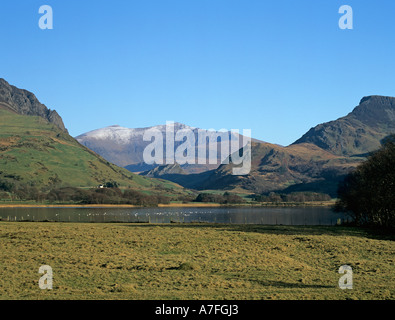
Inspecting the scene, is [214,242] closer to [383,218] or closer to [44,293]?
[44,293]

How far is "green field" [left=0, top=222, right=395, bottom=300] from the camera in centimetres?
2262

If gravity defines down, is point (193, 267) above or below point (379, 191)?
below

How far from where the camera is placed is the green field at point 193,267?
22.6 m

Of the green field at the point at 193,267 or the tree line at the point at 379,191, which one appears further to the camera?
the tree line at the point at 379,191

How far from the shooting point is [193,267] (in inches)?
1203

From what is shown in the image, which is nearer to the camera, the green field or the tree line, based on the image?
the green field

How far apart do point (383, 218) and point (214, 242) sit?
48.2 metres

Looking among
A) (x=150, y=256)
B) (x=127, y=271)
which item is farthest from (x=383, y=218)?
(x=127, y=271)

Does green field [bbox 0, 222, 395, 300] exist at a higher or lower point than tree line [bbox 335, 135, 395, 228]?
lower

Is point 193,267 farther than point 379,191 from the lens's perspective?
No

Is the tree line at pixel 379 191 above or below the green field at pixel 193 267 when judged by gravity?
above

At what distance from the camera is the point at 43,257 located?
35.2m

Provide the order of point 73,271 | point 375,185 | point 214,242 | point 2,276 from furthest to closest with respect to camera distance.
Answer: point 375,185, point 214,242, point 73,271, point 2,276
